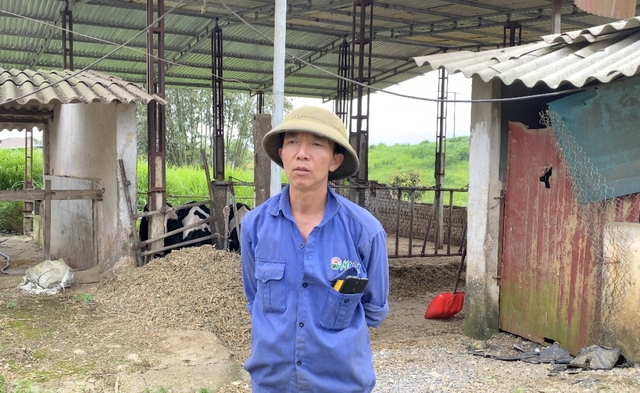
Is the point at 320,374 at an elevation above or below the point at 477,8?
below

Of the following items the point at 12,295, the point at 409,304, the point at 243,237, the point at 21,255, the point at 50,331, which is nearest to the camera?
the point at 243,237

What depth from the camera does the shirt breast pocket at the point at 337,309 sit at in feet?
7.02

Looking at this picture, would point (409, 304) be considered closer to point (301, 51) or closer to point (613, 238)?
point (613, 238)

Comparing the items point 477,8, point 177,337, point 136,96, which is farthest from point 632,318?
point 477,8

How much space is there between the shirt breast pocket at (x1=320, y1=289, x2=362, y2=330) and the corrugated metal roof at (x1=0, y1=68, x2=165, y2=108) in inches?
223

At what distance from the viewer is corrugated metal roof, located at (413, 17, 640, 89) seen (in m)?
4.64

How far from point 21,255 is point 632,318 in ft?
34.5

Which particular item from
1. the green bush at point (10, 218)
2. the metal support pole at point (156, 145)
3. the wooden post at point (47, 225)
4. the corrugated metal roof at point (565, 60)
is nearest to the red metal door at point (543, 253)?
the corrugated metal roof at point (565, 60)

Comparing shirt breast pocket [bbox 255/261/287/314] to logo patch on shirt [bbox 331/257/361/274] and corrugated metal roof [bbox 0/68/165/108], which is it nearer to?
logo patch on shirt [bbox 331/257/361/274]

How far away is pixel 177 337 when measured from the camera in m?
6.03

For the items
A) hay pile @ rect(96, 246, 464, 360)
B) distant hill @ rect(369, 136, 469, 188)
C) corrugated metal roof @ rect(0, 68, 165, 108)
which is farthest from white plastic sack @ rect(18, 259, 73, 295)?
distant hill @ rect(369, 136, 469, 188)

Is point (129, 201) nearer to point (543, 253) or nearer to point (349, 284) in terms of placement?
point (543, 253)

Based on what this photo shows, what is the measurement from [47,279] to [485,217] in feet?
17.1

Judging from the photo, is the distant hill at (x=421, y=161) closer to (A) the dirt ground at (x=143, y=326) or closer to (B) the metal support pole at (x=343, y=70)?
(B) the metal support pole at (x=343, y=70)
